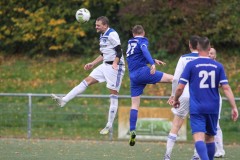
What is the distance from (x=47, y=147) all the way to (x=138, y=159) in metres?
3.42

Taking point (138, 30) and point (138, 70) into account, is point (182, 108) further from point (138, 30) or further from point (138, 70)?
point (138, 30)

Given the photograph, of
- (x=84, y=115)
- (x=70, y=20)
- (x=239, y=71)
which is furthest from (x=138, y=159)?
(x=70, y=20)

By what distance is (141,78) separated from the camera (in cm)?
1512

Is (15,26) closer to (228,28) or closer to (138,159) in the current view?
(228,28)

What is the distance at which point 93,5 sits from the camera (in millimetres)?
29328

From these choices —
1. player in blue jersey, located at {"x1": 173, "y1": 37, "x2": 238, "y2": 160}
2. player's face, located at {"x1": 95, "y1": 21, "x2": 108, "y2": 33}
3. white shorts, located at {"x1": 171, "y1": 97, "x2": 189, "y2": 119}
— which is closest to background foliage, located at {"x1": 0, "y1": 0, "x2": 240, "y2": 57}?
player's face, located at {"x1": 95, "y1": 21, "x2": 108, "y2": 33}

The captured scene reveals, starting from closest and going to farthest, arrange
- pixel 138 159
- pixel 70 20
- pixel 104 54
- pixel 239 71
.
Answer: pixel 138 159, pixel 104 54, pixel 239 71, pixel 70 20

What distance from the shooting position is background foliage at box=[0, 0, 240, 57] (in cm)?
2686

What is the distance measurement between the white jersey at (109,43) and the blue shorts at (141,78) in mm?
713

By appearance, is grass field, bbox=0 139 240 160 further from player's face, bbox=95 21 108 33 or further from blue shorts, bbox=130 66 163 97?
player's face, bbox=95 21 108 33

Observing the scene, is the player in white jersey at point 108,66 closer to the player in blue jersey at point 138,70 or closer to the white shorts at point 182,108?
the player in blue jersey at point 138,70

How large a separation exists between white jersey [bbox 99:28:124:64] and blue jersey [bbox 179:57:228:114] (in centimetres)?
427

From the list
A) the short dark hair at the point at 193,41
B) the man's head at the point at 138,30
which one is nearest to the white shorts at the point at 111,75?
the man's head at the point at 138,30

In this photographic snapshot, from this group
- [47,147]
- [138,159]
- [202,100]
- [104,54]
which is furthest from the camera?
[47,147]
